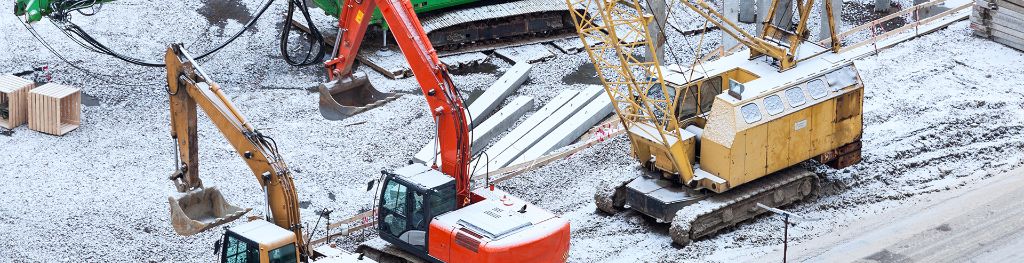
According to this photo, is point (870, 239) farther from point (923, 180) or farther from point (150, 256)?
point (150, 256)

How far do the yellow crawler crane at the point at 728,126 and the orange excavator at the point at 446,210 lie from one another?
262cm

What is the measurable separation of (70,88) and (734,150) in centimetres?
1332

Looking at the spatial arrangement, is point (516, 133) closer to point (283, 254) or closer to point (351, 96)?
point (351, 96)

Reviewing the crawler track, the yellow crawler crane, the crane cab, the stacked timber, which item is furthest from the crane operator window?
the stacked timber

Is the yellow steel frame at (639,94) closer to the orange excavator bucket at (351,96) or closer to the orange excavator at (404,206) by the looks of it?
the orange excavator at (404,206)

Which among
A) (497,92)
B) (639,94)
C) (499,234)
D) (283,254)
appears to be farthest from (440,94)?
(497,92)

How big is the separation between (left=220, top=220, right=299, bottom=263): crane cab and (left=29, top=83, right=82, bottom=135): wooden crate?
9.60 m

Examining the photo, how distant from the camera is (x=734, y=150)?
24172mm

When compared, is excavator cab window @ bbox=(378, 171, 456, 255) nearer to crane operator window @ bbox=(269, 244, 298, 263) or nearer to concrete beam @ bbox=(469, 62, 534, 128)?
crane operator window @ bbox=(269, 244, 298, 263)

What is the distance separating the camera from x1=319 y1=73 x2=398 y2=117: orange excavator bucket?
29297 millimetres

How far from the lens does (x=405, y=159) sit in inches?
1088

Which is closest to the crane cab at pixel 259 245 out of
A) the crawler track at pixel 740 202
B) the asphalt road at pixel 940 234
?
the crawler track at pixel 740 202

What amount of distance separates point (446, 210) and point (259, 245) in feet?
11.1

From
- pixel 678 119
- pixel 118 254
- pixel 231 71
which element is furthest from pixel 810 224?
pixel 231 71
